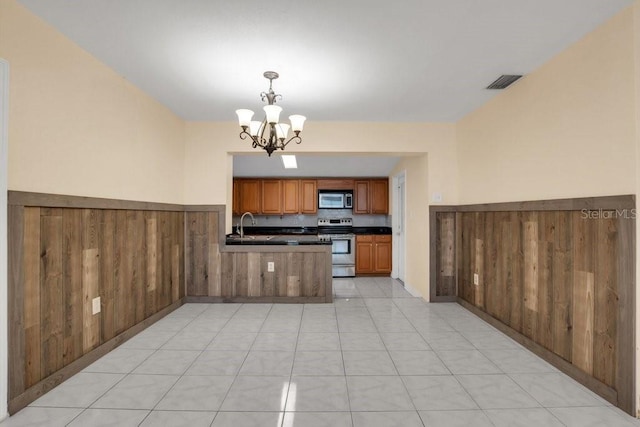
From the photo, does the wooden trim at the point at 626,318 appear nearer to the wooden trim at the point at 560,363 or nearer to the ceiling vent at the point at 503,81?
the wooden trim at the point at 560,363

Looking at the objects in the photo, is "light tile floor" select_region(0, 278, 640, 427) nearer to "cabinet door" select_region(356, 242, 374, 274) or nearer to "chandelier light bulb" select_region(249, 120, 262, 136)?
"chandelier light bulb" select_region(249, 120, 262, 136)

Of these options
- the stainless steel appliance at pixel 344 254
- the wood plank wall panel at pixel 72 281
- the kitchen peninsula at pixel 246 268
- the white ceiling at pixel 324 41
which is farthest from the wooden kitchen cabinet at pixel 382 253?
the wood plank wall panel at pixel 72 281

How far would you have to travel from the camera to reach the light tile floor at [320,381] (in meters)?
1.80

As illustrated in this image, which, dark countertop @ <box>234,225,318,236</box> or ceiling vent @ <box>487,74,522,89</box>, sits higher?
ceiling vent @ <box>487,74,522,89</box>

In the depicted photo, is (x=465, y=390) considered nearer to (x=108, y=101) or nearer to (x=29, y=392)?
(x=29, y=392)

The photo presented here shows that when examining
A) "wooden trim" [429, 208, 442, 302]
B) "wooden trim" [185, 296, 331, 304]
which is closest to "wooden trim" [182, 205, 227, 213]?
"wooden trim" [185, 296, 331, 304]

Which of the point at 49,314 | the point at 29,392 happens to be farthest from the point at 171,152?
the point at 29,392

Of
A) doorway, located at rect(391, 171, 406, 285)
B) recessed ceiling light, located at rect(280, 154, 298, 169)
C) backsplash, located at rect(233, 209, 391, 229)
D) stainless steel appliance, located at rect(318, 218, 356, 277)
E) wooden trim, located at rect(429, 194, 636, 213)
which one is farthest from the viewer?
backsplash, located at rect(233, 209, 391, 229)

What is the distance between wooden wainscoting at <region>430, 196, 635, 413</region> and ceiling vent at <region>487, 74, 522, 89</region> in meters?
1.10

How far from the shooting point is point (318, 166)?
614 cm

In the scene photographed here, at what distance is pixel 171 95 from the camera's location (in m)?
3.29

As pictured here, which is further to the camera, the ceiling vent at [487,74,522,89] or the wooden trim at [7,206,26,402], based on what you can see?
the ceiling vent at [487,74,522,89]

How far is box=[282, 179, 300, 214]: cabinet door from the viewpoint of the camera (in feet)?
21.3

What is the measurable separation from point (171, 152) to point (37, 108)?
1843mm
